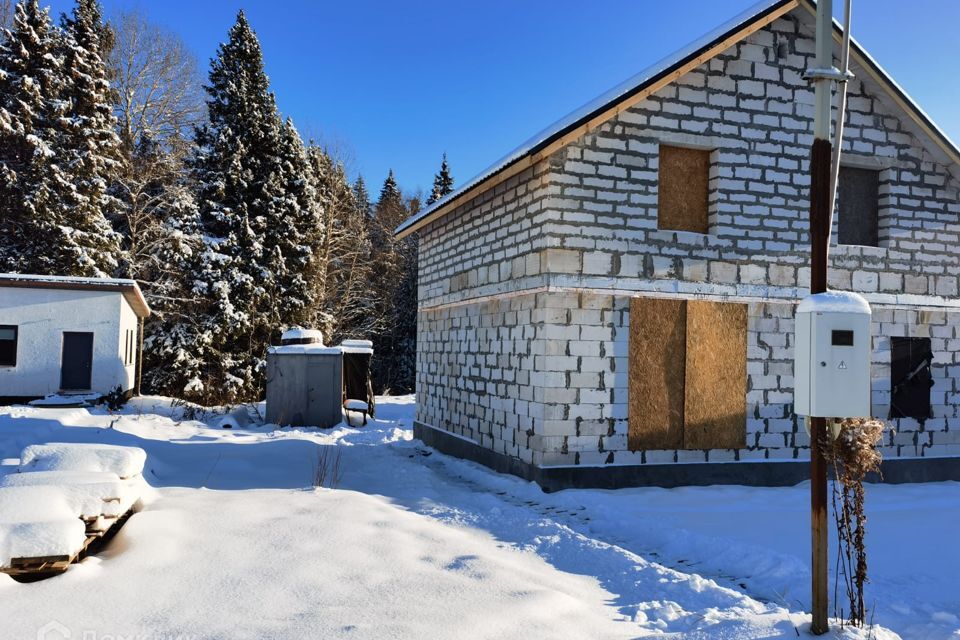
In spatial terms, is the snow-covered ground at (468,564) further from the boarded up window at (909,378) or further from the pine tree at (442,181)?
the pine tree at (442,181)

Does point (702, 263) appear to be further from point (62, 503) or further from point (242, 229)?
point (242, 229)

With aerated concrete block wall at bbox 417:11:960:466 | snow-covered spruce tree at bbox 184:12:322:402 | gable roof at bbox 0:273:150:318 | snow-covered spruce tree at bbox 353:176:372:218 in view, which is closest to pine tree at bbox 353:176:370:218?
snow-covered spruce tree at bbox 353:176:372:218

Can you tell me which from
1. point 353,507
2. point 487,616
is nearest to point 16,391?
point 353,507

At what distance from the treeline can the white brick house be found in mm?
18347

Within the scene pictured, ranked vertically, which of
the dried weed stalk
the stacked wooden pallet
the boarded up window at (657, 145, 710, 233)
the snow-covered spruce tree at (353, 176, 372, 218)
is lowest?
the stacked wooden pallet

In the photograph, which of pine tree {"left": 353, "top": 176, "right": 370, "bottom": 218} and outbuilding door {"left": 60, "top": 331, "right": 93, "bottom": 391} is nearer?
outbuilding door {"left": 60, "top": 331, "right": 93, "bottom": 391}

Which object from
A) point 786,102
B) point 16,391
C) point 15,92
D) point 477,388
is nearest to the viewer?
point 786,102

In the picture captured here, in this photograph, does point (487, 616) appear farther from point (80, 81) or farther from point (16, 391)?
point (80, 81)

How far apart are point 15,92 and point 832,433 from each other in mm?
30437

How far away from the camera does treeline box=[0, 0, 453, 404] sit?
82.2 feet

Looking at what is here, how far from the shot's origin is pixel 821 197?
14.9 ft

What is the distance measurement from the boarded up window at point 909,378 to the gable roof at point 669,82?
10.7ft

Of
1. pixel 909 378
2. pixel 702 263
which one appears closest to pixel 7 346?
pixel 702 263

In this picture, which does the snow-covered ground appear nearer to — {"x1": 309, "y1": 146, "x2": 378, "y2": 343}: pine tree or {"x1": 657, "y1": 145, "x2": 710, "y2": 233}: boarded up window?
{"x1": 657, "y1": 145, "x2": 710, "y2": 233}: boarded up window
